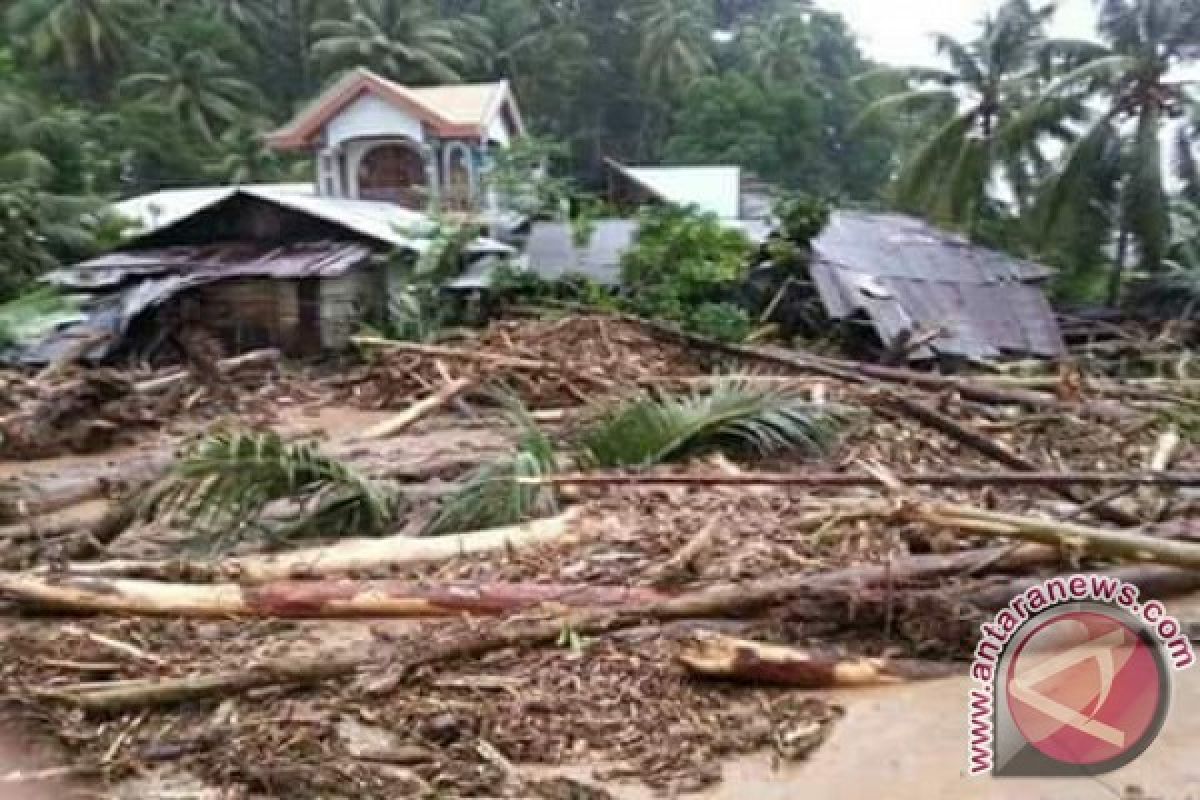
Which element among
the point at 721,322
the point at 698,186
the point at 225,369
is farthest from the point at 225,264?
the point at 698,186

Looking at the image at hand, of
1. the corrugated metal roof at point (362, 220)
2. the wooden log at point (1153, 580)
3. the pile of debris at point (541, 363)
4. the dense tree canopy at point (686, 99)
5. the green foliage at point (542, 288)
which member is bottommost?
the pile of debris at point (541, 363)

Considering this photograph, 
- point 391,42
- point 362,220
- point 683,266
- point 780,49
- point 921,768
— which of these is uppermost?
point 780,49

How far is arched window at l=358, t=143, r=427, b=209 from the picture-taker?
76.4ft

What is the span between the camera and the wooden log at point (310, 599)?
4.83m

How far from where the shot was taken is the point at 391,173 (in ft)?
77.7

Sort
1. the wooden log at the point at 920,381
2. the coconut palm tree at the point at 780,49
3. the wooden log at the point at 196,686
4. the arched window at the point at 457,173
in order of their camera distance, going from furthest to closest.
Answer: the coconut palm tree at the point at 780,49, the arched window at the point at 457,173, the wooden log at the point at 920,381, the wooden log at the point at 196,686

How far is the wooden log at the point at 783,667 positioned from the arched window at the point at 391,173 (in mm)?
20065

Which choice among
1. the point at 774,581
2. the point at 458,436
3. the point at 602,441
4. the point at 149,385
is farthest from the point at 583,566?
the point at 149,385

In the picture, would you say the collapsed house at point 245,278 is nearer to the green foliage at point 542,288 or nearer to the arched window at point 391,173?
the green foliage at point 542,288

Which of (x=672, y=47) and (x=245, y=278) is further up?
(x=672, y=47)

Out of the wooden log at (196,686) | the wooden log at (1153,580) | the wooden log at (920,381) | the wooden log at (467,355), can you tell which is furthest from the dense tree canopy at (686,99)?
the wooden log at (1153,580)

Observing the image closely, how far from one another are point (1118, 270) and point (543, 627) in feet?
62.7

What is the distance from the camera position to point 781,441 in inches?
308

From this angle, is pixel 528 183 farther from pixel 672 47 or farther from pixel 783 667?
pixel 672 47
